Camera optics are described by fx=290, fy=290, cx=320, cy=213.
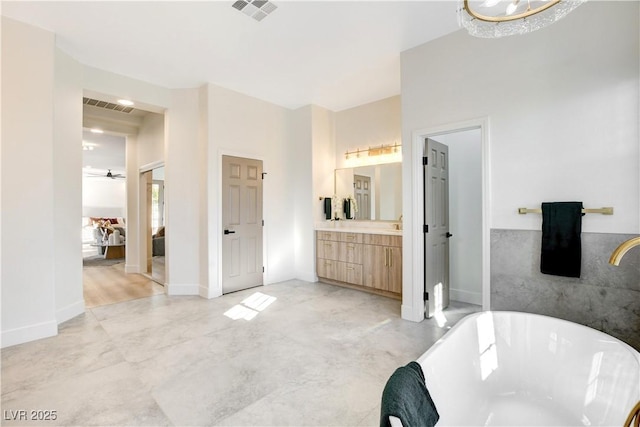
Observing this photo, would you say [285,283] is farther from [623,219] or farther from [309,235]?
[623,219]

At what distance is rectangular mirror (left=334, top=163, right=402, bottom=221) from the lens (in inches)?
180

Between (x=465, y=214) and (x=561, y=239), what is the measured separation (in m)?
1.66

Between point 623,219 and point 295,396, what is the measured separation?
276cm

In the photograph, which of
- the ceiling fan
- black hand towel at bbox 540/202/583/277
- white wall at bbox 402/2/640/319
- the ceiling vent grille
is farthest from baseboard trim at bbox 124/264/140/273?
black hand towel at bbox 540/202/583/277

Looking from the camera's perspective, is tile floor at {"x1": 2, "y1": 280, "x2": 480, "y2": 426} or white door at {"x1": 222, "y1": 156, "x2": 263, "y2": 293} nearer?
tile floor at {"x1": 2, "y1": 280, "x2": 480, "y2": 426}

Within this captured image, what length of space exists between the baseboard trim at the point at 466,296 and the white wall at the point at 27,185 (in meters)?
4.78

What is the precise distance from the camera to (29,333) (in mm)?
2859

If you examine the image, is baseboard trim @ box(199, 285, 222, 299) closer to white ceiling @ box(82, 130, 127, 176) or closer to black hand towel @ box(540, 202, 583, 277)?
black hand towel @ box(540, 202, 583, 277)

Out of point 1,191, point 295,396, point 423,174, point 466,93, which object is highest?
point 466,93

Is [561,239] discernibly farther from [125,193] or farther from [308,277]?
[125,193]

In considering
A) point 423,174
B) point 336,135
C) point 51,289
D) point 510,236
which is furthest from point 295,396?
point 336,135

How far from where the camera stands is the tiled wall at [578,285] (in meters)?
2.18

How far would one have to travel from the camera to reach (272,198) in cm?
517

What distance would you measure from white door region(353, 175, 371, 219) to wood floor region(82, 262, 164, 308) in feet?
11.7
